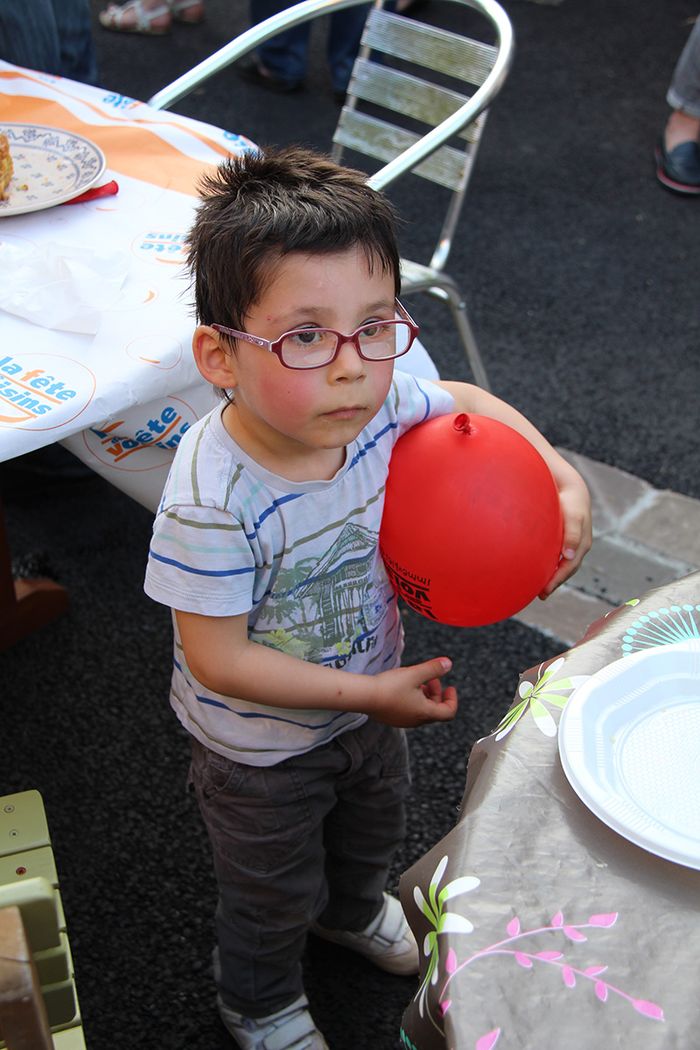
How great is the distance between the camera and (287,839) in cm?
133

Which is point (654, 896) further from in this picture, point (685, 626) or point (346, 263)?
point (346, 263)

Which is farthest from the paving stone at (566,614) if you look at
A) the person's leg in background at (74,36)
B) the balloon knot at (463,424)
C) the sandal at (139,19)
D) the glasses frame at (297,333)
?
the sandal at (139,19)

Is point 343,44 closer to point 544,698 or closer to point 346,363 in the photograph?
point 346,363

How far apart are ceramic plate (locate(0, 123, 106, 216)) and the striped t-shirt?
0.67 meters

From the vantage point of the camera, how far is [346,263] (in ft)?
3.43

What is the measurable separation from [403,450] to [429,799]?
953 millimetres

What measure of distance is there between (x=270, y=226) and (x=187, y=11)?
4.50m

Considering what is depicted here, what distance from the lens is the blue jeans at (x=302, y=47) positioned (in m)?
4.34

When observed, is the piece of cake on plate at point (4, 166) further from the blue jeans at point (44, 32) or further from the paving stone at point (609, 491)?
the paving stone at point (609, 491)

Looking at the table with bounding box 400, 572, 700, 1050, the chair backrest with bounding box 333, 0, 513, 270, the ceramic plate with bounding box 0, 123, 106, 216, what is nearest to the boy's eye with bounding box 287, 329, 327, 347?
the table with bounding box 400, 572, 700, 1050

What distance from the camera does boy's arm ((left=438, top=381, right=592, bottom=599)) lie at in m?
1.27

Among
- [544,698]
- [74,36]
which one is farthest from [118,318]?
[74,36]

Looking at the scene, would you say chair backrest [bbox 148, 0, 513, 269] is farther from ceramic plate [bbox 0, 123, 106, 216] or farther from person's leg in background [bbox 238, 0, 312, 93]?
person's leg in background [bbox 238, 0, 312, 93]

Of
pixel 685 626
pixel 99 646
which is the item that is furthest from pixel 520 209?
pixel 685 626
